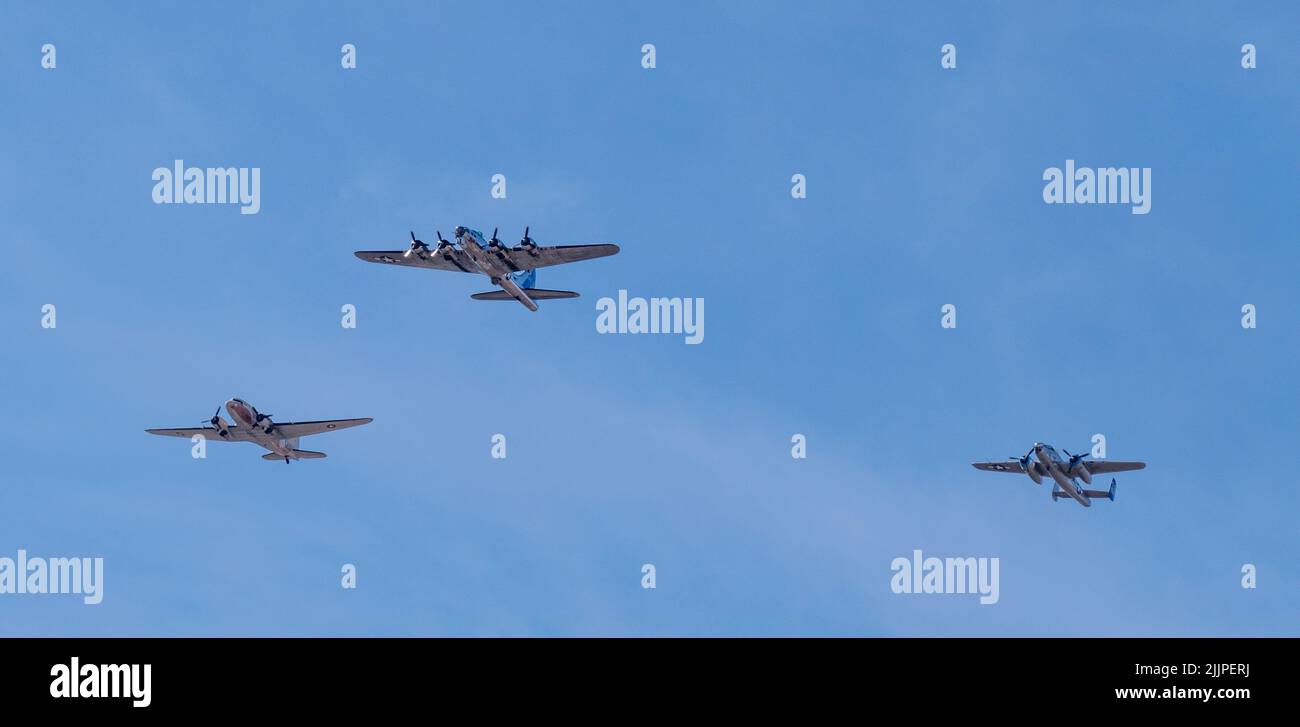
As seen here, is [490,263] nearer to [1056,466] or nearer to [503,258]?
[503,258]

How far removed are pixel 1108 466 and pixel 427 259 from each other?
50.9 m

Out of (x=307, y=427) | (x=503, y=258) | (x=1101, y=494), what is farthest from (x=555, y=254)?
(x=1101, y=494)

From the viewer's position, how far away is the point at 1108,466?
11012 centimetres

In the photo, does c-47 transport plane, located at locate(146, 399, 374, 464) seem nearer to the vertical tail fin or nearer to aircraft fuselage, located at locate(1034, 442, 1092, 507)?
the vertical tail fin

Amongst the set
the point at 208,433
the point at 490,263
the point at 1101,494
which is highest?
the point at 490,263

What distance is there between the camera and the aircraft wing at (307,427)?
96.9m

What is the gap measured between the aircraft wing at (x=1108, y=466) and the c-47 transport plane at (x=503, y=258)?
128 feet

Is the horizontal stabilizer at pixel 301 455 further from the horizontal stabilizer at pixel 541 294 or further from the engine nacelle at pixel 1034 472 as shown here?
the engine nacelle at pixel 1034 472

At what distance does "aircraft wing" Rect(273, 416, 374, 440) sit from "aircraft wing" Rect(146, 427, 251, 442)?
7.73ft

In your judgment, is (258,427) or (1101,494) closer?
(258,427)

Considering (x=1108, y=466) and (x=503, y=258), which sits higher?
(x=503, y=258)

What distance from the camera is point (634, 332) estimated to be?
332ft

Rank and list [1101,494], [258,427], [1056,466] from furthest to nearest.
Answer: [1101,494] < [1056,466] < [258,427]

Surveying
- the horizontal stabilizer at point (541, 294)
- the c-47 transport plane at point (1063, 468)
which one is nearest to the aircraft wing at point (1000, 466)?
the c-47 transport plane at point (1063, 468)
